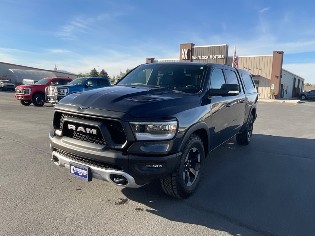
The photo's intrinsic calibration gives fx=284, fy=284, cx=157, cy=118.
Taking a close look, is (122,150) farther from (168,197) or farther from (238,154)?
(238,154)

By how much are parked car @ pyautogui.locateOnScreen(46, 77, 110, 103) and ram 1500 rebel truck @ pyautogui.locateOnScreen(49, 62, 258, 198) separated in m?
10.8

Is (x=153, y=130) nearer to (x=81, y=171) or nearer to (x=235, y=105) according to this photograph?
(x=81, y=171)

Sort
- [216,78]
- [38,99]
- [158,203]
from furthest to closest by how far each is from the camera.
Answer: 1. [38,99]
2. [216,78]
3. [158,203]

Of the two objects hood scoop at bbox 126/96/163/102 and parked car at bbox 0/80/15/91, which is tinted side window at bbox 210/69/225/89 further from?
parked car at bbox 0/80/15/91

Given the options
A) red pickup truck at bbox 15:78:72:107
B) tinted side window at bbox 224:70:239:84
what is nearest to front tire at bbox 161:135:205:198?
tinted side window at bbox 224:70:239:84

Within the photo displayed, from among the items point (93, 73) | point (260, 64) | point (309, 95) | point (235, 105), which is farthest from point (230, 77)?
point (93, 73)

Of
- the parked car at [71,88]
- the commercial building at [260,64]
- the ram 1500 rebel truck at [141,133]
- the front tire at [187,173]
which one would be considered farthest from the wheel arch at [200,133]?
the commercial building at [260,64]

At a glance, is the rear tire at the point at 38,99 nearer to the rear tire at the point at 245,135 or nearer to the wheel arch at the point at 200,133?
the rear tire at the point at 245,135

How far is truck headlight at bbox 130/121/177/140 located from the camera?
128 inches

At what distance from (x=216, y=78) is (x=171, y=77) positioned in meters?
0.81

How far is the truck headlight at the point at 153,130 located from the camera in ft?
10.6

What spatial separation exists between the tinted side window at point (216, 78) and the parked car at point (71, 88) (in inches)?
396

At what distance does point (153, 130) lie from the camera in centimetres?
329

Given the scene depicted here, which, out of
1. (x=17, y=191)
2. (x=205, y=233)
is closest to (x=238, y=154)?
(x=205, y=233)
